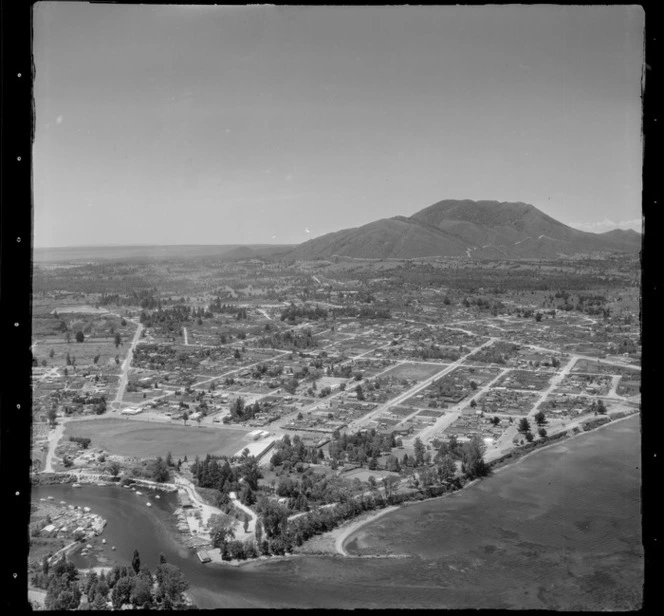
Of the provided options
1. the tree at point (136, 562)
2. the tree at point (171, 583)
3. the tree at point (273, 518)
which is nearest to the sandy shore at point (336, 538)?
the tree at point (273, 518)

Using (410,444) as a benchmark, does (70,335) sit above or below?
above

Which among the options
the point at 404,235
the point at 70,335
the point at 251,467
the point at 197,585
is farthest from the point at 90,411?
the point at 404,235

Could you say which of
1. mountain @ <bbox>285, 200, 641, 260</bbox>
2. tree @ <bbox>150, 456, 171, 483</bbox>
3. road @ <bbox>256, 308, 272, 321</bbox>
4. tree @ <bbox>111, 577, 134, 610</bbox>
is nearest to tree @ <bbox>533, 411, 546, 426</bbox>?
mountain @ <bbox>285, 200, 641, 260</bbox>

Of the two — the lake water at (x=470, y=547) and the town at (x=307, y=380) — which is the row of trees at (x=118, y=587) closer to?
the lake water at (x=470, y=547)

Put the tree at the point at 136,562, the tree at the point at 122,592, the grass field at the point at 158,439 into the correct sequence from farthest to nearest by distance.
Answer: the grass field at the point at 158,439 < the tree at the point at 136,562 < the tree at the point at 122,592

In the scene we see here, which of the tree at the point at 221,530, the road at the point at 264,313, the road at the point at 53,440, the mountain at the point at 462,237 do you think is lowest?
the tree at the point at 221,530

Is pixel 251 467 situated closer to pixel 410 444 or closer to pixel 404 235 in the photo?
pixel 410 444

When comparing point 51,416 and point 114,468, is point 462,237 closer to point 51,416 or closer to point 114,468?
point 114,468

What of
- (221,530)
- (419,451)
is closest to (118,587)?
(221,530)
